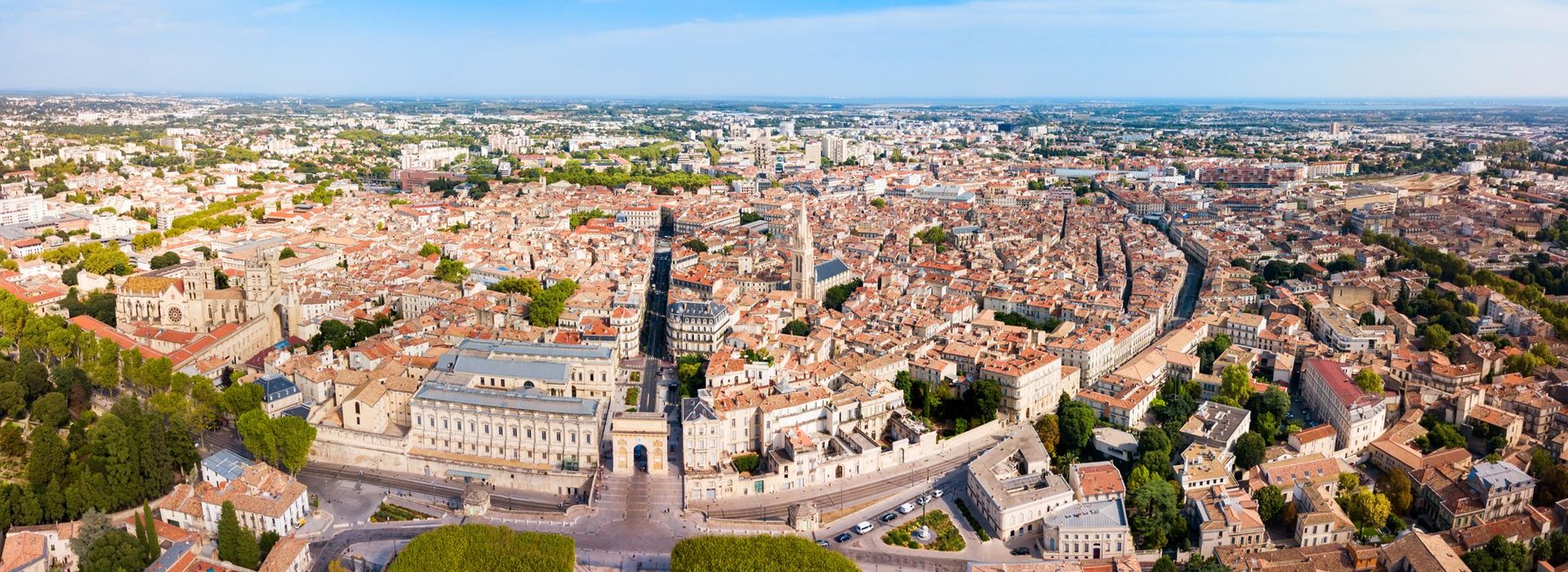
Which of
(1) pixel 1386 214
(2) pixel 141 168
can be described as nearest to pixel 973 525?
(1) pixel 1386 214

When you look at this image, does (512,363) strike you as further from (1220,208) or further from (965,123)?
(965,123)

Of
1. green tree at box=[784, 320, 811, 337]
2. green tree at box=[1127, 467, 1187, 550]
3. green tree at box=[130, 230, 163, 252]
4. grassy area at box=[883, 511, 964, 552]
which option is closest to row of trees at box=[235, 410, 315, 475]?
grassy area at box=[883, 511, 964, 552]

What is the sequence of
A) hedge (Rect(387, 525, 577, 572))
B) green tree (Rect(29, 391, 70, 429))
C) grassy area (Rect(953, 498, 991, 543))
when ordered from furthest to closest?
green tree (Rect(29, 391, 70, 429))
grassy area (Rect(953, 498, 991, 543))
hedge (Rect(387, 525, 577, 572))

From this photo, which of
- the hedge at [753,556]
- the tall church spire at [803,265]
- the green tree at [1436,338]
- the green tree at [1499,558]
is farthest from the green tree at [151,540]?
the green tree at [1436,338]

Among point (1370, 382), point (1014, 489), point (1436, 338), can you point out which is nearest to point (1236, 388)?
point (1370, 382)

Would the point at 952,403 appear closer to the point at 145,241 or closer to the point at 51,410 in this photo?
the point at 51,410

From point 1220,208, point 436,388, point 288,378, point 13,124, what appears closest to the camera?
point 436,388

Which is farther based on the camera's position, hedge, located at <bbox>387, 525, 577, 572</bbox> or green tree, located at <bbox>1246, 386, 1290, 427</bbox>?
green tree, located at <bbox>1246, 386, 1290, 427</bbox>

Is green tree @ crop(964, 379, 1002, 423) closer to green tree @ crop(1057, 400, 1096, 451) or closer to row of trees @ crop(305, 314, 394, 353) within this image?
green tree @ crop(1057, 400, 1096, 451)
